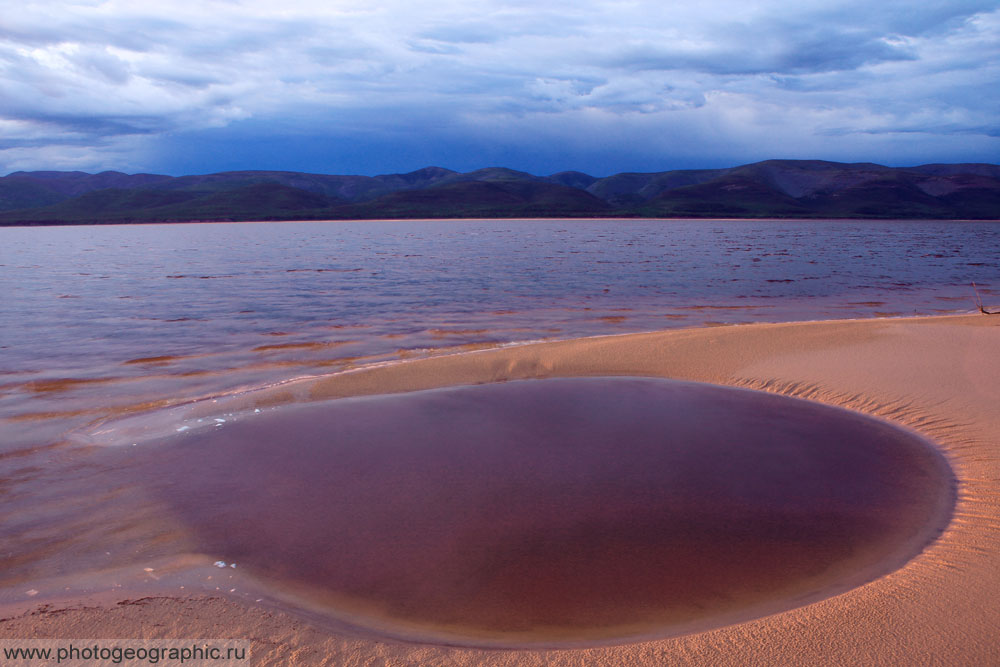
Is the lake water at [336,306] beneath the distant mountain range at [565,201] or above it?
beneath

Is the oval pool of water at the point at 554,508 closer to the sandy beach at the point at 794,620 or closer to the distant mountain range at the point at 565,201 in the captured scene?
the sandy beach at the point at 794,620

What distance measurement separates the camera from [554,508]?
4703 mm

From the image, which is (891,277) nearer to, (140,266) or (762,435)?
(762,435)

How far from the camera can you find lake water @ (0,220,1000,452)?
8945mm

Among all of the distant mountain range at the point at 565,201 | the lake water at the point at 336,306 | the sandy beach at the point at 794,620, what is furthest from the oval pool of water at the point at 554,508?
the distant mountain range at the point at 565,201

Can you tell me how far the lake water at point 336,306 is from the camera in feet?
29.3

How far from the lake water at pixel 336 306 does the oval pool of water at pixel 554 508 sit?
2.65 meters

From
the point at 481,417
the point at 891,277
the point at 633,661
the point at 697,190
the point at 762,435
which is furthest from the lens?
the point at 697,190

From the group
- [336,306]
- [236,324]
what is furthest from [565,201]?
[236,324]

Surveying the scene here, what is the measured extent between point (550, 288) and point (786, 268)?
39.4 feet

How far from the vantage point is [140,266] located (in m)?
26.7

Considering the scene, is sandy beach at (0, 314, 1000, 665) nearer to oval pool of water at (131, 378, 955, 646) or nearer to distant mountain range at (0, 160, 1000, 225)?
oval pool of water at (131, 378, 955, 646)

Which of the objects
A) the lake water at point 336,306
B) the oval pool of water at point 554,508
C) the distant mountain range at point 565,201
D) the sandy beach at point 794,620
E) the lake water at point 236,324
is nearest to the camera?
the sandy beach at point 794,620

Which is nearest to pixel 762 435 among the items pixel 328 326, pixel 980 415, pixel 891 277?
pixel 980 415
